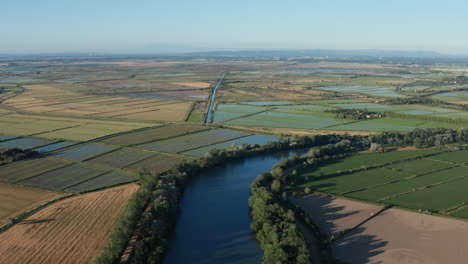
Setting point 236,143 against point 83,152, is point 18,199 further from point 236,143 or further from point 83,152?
point 236,143

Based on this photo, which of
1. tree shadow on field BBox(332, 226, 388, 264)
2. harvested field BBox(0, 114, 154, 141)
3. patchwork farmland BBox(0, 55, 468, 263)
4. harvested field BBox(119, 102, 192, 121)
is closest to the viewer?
tree shadow on field BBox(332, 226, 388, 264)

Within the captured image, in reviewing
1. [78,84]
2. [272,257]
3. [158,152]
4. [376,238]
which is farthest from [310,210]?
[78,84]

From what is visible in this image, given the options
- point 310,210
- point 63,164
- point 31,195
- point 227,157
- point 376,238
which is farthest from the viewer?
point 227,157

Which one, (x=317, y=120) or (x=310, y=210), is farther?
(x=317, y=120)

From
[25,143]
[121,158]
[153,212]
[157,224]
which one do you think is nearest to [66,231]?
[153,212]

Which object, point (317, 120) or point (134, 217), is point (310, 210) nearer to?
point (134, 217)

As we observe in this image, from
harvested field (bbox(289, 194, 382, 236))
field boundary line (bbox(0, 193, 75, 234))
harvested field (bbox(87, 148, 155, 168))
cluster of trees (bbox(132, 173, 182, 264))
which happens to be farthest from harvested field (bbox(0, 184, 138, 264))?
harvested field (bbox(289, 194, 382, 236))

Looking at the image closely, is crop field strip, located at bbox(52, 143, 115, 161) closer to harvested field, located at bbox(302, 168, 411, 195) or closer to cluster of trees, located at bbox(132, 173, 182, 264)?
cluster of trees, located at bbox(132, 173, 182, 264)
